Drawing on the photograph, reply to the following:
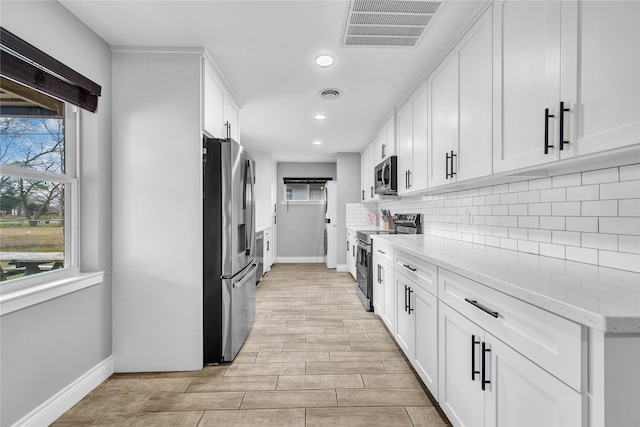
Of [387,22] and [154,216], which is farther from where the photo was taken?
[154,216]

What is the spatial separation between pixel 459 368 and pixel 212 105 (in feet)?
8.32

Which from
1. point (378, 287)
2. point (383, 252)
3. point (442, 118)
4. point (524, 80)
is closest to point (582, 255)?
point (524, 80)

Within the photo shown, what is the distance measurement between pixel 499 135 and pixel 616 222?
0.66 m

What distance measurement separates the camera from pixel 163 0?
188cm

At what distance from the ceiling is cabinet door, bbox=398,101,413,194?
0.62 ft

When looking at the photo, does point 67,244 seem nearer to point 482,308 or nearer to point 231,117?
point 231,117

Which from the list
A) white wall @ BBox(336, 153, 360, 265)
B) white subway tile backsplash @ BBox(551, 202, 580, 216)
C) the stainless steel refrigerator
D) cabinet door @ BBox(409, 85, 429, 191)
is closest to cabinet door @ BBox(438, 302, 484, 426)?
white subway tile backsplash @ BBox(551, 202, 580, 216)

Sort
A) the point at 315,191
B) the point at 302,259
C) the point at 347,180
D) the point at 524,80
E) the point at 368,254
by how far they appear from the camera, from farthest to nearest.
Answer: the point at 315,191
the point at 302,259
the point at 347,180
the point at 368,254
the point at 524,80

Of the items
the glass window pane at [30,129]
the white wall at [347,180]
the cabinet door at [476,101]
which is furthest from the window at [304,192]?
the glass window pane at [30,129]

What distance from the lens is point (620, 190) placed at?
4.45 feet

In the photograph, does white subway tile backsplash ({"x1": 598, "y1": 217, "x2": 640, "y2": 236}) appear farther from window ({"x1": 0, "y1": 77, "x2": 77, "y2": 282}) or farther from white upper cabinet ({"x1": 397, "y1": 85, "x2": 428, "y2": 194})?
window ({"x1": 0, "y1": 77, "x2": 77, "y2": 282})

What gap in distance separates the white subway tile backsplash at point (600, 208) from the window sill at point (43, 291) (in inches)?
109

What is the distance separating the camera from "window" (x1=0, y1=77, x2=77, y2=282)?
1.73 m

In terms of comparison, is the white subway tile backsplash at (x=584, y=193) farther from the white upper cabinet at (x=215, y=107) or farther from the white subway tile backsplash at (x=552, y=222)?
the white upper cabinet at (x=215, y=107)
